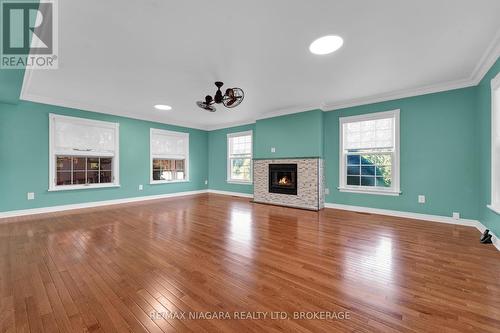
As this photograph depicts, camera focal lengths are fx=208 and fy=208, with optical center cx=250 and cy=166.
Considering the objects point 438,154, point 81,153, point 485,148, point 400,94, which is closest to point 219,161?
point 81,153

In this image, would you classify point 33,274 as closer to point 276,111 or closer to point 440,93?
point 276,111

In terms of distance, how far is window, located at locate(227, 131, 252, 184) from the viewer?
6.87 metres

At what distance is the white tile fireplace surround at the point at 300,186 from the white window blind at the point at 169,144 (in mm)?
2869

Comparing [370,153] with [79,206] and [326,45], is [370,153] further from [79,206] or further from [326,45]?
[79,206]

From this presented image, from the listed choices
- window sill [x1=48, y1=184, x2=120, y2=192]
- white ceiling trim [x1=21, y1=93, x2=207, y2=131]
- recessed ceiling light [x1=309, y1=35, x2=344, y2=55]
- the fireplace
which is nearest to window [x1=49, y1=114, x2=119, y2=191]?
window sill [x1=48, y1=184, x2=120, y2=192]

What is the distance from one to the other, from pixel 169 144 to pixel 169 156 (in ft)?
1.28

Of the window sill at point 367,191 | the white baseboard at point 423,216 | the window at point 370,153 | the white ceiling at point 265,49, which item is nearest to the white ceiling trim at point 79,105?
the white ceiling at point 265,49

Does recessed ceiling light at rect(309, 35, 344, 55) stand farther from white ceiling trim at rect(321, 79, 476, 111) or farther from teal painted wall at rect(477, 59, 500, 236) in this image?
white ceiling trim at rect(321, 79, 476, 111)

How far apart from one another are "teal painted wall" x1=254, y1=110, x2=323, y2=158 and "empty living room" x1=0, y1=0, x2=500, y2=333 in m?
0.04

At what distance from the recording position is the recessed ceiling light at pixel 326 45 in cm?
238

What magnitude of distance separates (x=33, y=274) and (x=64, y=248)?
0.68 meters

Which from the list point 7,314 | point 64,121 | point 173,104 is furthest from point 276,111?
point 7,314

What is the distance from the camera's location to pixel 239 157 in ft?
23.1

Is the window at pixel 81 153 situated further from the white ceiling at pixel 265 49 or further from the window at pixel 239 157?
the window at pixel 239 157
